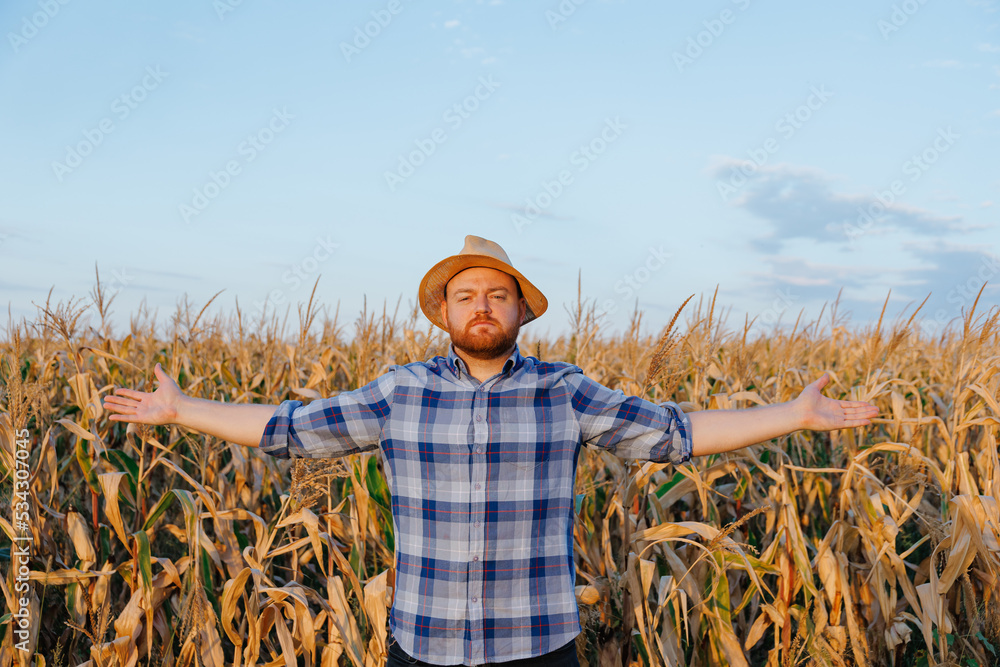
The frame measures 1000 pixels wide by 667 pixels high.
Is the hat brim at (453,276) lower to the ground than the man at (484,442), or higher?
higher

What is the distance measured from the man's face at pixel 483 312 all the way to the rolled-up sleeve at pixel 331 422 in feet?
1.09

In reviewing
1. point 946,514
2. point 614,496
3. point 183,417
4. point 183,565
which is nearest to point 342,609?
point 183,565

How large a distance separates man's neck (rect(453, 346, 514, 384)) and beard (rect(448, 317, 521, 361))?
0.03 m

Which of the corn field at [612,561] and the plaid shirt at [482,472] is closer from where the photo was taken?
the plaid shirt at [482,472]

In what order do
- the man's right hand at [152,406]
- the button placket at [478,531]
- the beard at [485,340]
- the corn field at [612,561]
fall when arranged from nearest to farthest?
the button placket at [478,531]
the beard at [485,340]
the man's right hand at [152,406]
the corn field at [612,561]

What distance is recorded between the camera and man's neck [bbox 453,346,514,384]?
258 cm

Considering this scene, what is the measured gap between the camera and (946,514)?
4.02 m

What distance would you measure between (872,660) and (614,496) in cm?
166

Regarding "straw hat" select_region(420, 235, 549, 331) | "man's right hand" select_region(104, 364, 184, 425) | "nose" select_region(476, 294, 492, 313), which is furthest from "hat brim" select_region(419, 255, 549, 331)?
"man's right hand" select_region(104, 364, 184, 425)

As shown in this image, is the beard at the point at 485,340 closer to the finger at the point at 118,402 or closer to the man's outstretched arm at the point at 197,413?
the man's outstretched arm at the point at 197,413

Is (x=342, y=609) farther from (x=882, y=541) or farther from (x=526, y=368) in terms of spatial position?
(x=882, y=541)

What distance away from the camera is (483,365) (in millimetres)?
2588

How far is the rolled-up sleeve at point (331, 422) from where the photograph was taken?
8.39ft

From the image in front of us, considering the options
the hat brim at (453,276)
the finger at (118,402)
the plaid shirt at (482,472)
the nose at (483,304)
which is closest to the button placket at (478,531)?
the plaid shirt at (482,472)
